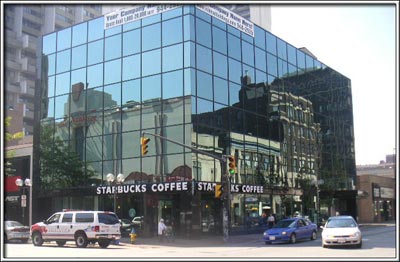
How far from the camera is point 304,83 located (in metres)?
50.5

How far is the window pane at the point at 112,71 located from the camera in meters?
38.4

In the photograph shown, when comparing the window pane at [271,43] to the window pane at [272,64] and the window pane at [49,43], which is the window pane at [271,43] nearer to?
the window pane at [272,64]

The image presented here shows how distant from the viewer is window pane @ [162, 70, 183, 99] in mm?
34781

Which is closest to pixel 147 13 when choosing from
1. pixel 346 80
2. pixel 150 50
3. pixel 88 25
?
pixel 150 50

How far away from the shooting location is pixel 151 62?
36.5 m

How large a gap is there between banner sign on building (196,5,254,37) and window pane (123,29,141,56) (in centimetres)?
532

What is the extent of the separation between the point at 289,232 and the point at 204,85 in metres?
12.6

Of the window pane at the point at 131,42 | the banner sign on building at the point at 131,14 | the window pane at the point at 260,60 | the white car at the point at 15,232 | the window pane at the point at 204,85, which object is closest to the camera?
the white car at the point at 15,232

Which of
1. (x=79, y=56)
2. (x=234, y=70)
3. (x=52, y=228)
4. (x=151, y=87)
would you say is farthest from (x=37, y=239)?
(x=234, y=70)

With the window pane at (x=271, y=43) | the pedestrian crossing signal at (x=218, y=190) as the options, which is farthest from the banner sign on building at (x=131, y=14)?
the pedestrian crossing signal at (x=218, y=190)

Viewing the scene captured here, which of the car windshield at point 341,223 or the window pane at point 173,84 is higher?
the window pane at point 173,84

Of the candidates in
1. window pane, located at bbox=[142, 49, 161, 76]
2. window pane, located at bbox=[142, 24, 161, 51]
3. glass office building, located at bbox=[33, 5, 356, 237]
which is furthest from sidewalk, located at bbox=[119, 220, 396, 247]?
window pane, located at bbox=[142, 24, 161, 51]

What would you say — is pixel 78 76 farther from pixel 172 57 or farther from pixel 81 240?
pixel 81 240

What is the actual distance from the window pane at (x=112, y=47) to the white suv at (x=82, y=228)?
1572 centimetres
